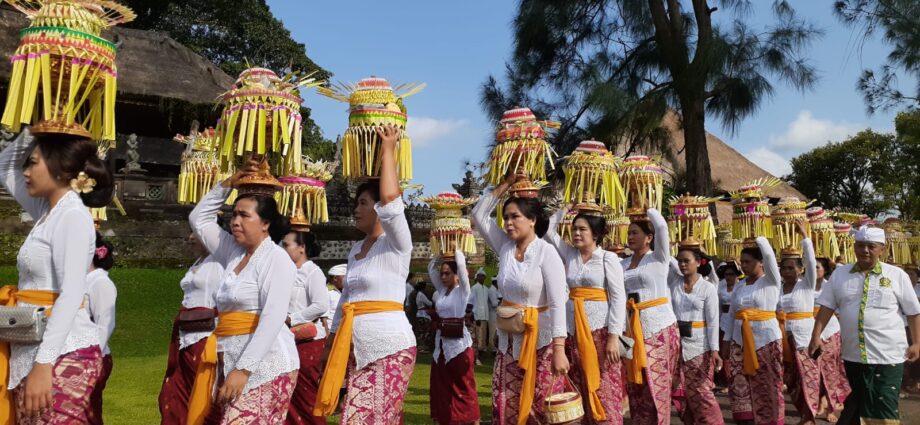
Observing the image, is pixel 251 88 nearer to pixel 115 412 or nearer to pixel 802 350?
pixel 115 412

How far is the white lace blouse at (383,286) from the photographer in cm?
405

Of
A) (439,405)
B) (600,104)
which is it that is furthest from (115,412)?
(600,104)

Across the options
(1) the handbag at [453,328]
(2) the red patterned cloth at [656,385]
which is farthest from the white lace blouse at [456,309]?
(2) the red patterned cloth at [656,385]

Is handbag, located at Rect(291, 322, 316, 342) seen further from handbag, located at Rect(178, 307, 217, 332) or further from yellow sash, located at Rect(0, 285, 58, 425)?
yellow sash, located at Rect(0, 285, 58, 425)

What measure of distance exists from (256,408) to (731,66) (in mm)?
12256

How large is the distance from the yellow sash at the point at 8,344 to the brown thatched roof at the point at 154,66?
57.8ft

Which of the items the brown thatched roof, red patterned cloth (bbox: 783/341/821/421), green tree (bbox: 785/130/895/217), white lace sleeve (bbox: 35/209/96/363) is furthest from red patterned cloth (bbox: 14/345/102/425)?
green tree (bbox: 785/130/895/217)

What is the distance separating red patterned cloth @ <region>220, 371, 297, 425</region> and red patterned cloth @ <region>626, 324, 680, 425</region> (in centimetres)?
331

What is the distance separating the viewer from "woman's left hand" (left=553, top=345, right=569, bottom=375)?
489cm

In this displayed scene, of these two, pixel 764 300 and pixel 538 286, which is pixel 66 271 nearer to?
pixel 538 286

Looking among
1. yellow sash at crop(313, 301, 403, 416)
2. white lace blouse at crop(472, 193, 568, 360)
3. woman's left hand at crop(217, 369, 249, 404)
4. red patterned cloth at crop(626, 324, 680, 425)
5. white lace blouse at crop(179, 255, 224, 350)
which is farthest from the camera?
red patterned cloth at crop(626, 324, 680, 425)

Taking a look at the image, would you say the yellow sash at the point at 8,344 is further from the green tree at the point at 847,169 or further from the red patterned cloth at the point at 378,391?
the green tree at the point at 847,169

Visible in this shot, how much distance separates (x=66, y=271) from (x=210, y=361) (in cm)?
78

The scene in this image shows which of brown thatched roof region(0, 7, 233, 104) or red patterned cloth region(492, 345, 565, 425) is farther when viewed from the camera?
brown thatched roof region(0, 7, 233, 104)
